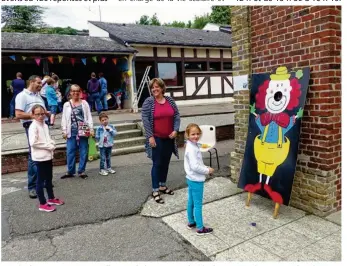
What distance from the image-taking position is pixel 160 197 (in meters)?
4.31

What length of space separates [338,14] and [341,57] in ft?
1.62

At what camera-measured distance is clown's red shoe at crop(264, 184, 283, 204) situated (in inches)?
145

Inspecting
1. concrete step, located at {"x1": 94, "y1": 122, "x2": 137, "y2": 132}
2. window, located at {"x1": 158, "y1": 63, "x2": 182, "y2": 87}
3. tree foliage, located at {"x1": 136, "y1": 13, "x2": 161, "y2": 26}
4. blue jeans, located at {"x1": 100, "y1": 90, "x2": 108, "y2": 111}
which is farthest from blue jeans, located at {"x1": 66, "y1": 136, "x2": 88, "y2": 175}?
tree foliage, located at {"x1": 136, "y1": 13, "x2": 161, "y2": 26}

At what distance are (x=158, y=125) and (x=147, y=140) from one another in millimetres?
283

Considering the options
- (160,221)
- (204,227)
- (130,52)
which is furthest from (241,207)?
(130,52)

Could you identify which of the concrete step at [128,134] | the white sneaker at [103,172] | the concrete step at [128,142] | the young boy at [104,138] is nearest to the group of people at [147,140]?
the young boy at [104,138]

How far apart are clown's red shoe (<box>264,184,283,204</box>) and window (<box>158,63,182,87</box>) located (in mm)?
12089

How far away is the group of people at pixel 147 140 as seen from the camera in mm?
3324

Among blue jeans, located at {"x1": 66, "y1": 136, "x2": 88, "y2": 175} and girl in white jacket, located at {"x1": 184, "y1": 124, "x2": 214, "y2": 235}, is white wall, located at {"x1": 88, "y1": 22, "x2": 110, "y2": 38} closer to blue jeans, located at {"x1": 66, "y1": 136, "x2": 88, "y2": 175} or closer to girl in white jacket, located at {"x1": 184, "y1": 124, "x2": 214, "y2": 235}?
blue jeans, located at {"x1": 66, "y1": 136, "x2": 88, "y2": 175}

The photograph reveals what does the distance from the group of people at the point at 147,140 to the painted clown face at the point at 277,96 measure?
48.6 inches

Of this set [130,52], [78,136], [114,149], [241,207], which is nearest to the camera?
[241,207]

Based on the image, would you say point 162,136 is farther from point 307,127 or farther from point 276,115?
point 307,127

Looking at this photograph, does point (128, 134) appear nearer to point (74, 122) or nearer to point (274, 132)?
point (74, 122)

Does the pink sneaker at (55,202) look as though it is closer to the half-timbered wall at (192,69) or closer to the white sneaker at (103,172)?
the white sneaker at (103,172)
